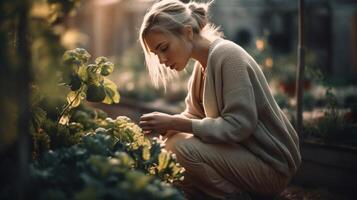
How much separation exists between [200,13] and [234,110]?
713 mm

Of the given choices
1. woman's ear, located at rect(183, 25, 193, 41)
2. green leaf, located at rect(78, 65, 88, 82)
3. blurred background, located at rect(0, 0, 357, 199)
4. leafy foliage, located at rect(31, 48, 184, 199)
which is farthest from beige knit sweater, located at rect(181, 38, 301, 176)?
blurred background, located at rect(0, 0, 357, 199)

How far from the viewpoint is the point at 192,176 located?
9.06ft

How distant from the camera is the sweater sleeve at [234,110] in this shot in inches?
100.0

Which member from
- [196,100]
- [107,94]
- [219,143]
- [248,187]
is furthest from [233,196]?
[107,94]

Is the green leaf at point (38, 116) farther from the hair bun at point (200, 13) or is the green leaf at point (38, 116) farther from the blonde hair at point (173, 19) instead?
the hair bun at point (200, 13)

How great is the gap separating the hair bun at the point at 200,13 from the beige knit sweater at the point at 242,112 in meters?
0.18

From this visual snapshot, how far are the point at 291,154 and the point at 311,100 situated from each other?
3600 millimetres

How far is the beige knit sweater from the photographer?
2.55 m

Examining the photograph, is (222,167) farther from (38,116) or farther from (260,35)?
(260,35)

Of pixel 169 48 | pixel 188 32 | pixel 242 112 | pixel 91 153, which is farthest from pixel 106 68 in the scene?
pixel 242 112

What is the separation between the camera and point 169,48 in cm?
278

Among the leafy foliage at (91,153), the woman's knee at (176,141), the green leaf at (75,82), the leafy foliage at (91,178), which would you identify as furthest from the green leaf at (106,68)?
the leafy foliage at (91,178)

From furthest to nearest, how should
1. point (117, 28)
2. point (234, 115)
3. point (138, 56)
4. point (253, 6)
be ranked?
point (117, 28), point (253, 6), point (138, 56), point (234, 115)

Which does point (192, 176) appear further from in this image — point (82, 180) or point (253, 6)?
point (253, 6)
